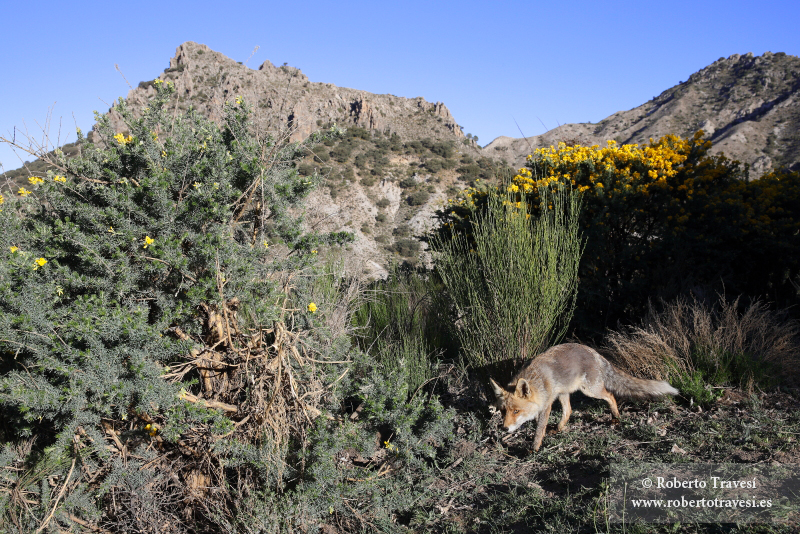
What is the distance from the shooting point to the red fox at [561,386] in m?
4.20

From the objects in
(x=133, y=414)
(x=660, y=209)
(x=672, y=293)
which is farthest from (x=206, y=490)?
(x=660, y=209)

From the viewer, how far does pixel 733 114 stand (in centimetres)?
3278

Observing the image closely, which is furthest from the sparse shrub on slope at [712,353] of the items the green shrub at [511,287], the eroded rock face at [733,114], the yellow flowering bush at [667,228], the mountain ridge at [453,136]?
the eroded rock face at [733,114]

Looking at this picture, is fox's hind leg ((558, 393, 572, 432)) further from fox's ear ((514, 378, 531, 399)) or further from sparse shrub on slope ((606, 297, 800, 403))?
sparse shrub on slope ((606, 297, 800, 403))

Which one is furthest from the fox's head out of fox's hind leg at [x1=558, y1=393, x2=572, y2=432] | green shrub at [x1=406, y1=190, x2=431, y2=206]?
green shrub at [x1=406, y1=190, x2=431, y2=206]

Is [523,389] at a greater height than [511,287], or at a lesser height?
lesser

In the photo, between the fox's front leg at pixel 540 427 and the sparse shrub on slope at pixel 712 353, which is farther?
the sparse shrub on slope at pixel 712 353

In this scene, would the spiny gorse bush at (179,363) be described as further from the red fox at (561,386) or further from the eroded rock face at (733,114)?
the eroded rock face at (733,114)

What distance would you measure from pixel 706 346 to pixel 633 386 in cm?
108

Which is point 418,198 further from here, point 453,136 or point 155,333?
point 155,333

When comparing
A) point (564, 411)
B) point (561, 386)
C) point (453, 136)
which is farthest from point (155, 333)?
point (453, 136)

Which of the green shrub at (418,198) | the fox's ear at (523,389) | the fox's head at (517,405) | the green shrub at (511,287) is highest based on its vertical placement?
the green shrub at (418,198)

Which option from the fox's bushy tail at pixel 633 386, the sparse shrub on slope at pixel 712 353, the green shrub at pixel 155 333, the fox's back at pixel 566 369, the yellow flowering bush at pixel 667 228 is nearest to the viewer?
the green shrub at pixel 155 333

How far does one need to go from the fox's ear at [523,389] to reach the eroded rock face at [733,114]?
23.4m
